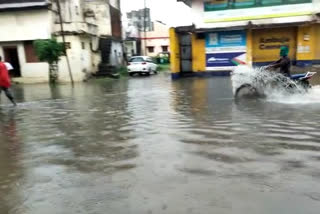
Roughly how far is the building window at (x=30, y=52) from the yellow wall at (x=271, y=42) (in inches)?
604

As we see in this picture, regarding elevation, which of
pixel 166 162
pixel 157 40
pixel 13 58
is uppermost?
pixel 157 40

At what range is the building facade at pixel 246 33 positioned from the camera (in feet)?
70.0

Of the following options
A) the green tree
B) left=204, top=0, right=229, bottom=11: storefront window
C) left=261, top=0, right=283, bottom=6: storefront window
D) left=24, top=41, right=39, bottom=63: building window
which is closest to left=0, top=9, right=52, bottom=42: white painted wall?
left=24, top=41, right=39, bottom=63: building window

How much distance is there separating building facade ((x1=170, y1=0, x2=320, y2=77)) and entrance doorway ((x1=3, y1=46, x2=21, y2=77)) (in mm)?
12313

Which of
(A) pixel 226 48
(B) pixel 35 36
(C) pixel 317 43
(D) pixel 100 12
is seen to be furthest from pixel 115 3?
(C) pixel 317 43

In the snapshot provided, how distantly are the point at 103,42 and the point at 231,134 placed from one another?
1010 inches

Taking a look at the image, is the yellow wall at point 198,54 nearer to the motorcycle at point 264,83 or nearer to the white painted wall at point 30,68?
the white painted wall at point 30,68

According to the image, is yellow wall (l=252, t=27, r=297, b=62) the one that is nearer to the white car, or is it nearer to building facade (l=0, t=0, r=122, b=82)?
the white car

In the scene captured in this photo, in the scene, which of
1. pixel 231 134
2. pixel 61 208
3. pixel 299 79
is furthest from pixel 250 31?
pixel 61 208

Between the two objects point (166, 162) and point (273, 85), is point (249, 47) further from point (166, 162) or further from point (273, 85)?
point (166, 162)

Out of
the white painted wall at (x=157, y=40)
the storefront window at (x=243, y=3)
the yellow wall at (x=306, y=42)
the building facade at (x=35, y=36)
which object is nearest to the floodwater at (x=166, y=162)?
the yellow wall at (x=306, y=42)

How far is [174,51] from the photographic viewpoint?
22.8 metres

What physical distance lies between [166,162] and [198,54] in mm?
18429

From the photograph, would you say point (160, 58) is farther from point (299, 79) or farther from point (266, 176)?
point (266, 176)
